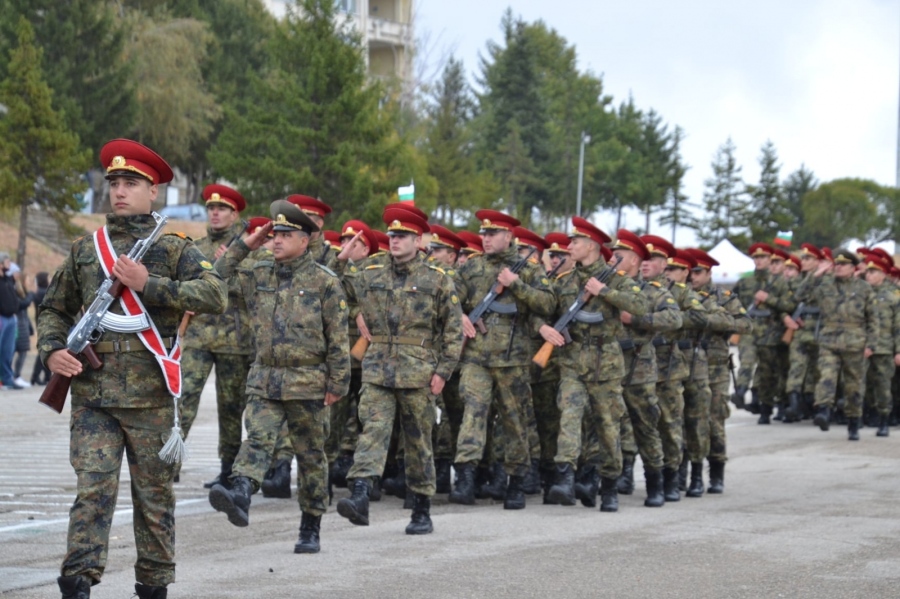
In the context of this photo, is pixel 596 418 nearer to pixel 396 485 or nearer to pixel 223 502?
pixel 396 485

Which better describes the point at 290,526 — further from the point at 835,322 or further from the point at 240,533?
the point at 835,322

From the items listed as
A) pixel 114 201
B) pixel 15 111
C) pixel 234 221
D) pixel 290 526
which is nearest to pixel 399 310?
pixel 290 526

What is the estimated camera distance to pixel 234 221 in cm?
1199

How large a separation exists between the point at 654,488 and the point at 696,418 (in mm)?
1185

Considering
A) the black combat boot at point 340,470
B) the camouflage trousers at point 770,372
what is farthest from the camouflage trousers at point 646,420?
the camouflage trousers at point 770,372

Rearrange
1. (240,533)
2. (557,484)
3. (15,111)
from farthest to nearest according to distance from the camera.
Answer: (15,111) → (557,484) → (240,533)

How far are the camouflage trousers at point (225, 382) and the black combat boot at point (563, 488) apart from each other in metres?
2.69

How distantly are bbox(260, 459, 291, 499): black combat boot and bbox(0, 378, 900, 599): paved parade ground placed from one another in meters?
0.23

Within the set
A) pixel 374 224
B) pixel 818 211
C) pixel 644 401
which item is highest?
pixel 818 211

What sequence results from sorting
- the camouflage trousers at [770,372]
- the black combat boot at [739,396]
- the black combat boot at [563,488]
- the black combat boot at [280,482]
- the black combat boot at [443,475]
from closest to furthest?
1. the black combat boot at [563,488]
2. the black combat boot at [280,482]
3. the black combat boot at [443,475]
4. the black combat boot at [739,396]
5. the camouflage trousers at [770,372]

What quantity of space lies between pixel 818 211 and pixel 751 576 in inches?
3565

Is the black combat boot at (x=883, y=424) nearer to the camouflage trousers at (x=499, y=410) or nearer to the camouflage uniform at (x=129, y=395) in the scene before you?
the camouflage trousers at (x=499, y=410)

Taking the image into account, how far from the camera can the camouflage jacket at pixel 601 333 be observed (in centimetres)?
1145

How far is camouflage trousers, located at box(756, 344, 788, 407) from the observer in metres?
20.4
